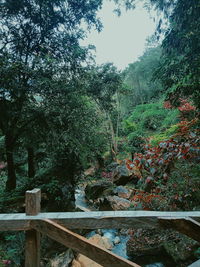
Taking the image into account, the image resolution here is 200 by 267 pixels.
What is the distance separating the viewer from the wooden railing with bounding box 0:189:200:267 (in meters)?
1.01

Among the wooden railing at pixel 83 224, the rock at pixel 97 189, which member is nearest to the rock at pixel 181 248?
the wooden railing at pixel 83 224

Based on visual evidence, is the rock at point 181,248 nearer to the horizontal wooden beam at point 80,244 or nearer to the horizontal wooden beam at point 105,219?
the horizontal wooden beam at point 105,219

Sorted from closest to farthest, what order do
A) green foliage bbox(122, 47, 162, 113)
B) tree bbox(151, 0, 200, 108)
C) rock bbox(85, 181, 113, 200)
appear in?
tree bbox(151, 0, 200, 108) → rock bbox(85, 181, 113, 200) → green foliage bbox(122, 47, 162, 113)

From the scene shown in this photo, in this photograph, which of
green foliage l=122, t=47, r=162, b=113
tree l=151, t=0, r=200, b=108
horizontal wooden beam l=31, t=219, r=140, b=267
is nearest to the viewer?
horizontal wooden beam l=31, t=219, r=140, b=267

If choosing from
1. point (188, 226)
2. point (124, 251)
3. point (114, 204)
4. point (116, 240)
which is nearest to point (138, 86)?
point (114, 204)

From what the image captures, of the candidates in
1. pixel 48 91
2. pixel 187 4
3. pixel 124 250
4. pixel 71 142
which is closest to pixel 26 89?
pixel 48 91

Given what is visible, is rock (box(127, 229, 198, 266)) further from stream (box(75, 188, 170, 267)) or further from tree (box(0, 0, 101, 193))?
tree (box(0, 0, 101, 193))

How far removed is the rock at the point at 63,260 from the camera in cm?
316

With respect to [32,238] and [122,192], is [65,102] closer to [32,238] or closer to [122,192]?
[32,238]

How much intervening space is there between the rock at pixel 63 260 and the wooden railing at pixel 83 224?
95.3 inches

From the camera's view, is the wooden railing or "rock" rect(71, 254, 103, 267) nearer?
the wooden railing

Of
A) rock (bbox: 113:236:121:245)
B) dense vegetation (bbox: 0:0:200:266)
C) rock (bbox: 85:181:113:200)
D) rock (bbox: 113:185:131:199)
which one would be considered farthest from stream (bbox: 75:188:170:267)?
rock (bbox: 85:181:113:200)

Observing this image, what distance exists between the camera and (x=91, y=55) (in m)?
4.75

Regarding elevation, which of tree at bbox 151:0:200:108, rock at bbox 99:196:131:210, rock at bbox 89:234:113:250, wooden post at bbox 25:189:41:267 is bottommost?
rock at bbox 89:234:113:250
